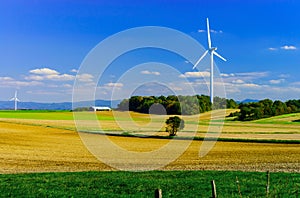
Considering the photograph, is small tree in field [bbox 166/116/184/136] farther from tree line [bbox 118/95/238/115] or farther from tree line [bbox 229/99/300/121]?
tree line [bbox 229/99/300/121]

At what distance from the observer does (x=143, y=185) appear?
1642cm

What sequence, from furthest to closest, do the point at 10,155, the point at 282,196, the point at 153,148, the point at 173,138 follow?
the point at 173,138 < the point at 153,148 < the point at 10,155 < the point at 282,196

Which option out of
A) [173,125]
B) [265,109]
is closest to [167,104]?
[173,125]

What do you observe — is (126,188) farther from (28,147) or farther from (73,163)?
(28,147)

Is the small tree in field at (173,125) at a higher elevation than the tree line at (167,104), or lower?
lower

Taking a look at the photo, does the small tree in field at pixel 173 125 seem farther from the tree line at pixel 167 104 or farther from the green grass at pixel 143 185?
the green grass at pixel 143 185

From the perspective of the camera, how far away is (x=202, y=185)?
53.2 feet

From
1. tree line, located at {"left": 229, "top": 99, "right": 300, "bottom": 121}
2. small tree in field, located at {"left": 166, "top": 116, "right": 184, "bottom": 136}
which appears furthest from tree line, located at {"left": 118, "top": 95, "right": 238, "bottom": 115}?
tree line, located at {"left": 229, "top": 99, "right": 300, "bottom": 121}

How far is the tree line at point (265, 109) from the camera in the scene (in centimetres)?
9688

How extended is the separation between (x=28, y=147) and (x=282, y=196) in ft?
109

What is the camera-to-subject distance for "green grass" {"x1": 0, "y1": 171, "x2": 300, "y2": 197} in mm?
14633

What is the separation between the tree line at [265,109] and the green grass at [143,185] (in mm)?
79125

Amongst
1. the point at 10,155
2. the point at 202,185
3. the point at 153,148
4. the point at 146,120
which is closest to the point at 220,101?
the point at 146,120

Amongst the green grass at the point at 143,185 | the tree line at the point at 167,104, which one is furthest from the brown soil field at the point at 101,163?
the tree line at the point at 167,104
